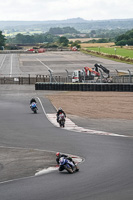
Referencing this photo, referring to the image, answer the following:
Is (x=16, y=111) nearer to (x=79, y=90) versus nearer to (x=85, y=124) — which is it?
(x=85, y=124)

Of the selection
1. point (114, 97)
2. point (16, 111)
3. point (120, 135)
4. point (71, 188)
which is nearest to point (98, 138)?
point (120, 135)

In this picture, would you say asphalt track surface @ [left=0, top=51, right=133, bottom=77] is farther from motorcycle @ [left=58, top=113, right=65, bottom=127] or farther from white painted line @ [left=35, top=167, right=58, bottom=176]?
white painted line @ [left=35, top=167, right=58, bottom=176]

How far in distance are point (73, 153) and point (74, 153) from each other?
57 mm

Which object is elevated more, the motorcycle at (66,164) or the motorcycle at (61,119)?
the motorcycle at (66,164)

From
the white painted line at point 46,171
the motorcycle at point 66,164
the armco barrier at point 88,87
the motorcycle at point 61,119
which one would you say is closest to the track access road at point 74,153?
the motorcycle at point 66,164

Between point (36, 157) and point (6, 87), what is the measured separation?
4262 cm

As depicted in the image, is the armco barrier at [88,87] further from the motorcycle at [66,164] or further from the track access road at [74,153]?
the motorcycle at [66,164]

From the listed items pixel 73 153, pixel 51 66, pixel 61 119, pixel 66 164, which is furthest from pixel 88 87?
pixel 51 66

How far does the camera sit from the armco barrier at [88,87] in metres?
55.9

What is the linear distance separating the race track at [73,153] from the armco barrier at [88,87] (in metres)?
13.3

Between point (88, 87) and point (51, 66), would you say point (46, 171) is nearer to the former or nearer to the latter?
point (88, 87)

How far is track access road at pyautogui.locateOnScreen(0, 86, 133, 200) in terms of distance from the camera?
17812mm

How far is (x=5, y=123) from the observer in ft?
122

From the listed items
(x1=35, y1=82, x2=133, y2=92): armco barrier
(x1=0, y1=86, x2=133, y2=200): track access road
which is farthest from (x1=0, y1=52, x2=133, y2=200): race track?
(x1=35, y1=82, x2=133, y2=92): armco barrier
